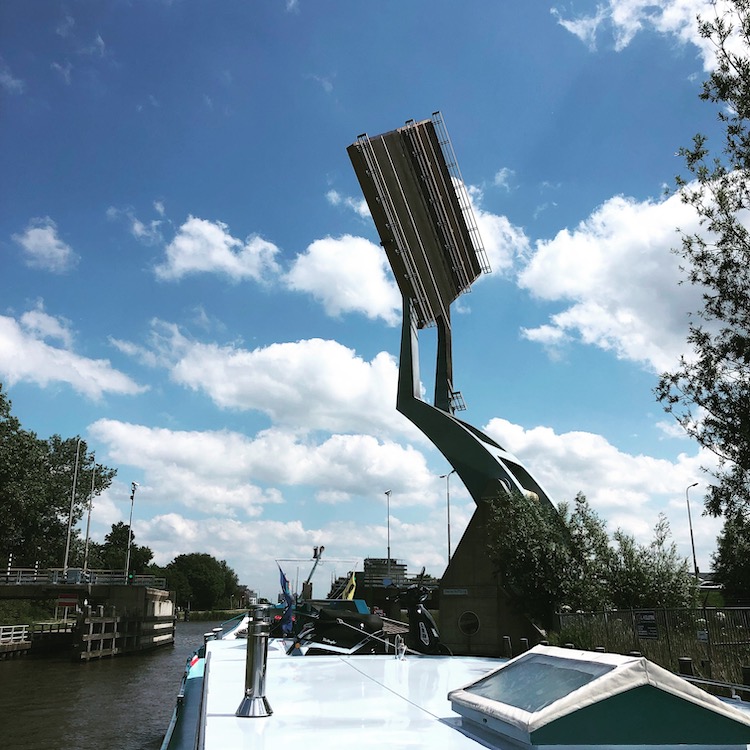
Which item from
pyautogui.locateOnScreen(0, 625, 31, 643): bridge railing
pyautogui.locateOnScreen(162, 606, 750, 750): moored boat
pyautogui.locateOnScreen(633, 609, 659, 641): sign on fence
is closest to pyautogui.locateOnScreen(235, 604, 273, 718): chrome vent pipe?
pyautogui.locateOnScreen(162, 606, 750, 750): moored boat

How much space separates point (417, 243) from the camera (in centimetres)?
2639

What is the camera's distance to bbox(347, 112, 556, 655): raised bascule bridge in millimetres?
24281

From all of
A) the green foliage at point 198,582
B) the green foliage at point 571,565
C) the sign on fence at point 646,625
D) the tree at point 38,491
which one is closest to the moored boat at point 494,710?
the sign on fence at point 646,625

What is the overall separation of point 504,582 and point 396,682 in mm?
17869

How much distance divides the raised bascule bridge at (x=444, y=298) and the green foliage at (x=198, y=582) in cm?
10391

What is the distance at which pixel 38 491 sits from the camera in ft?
194

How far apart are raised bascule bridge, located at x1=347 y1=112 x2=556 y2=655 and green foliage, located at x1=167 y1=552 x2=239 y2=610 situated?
10391 centimetres

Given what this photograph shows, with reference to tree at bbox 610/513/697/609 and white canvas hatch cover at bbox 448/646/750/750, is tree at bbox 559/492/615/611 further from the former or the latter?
white canvas hatch cover at bbox 448/646/750/750

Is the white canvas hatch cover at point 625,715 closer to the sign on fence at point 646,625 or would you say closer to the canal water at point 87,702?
the sign on fence at point 646,625

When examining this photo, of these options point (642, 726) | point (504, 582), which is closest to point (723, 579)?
point (504, 582)

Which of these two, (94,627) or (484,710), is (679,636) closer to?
(484,710)

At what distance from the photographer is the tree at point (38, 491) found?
5666 cm

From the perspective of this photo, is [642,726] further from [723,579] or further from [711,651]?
[723,579]

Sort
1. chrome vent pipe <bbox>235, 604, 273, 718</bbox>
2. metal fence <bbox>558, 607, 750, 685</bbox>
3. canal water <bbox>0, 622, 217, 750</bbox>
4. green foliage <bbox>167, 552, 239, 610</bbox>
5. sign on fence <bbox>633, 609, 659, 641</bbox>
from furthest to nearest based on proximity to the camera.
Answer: green foliage <bbox>167, 552, 239, 610</bbox>
canal water <bbox>0, 622, 217, 750</bbox>
sign on fence <bbox>633, 609, 659, 641</bbox>
metal fence <bbox>558, 607, 750, 685</bbox>
chrome vent pipe <bbox>235, 604, 273, 718</bbox>
